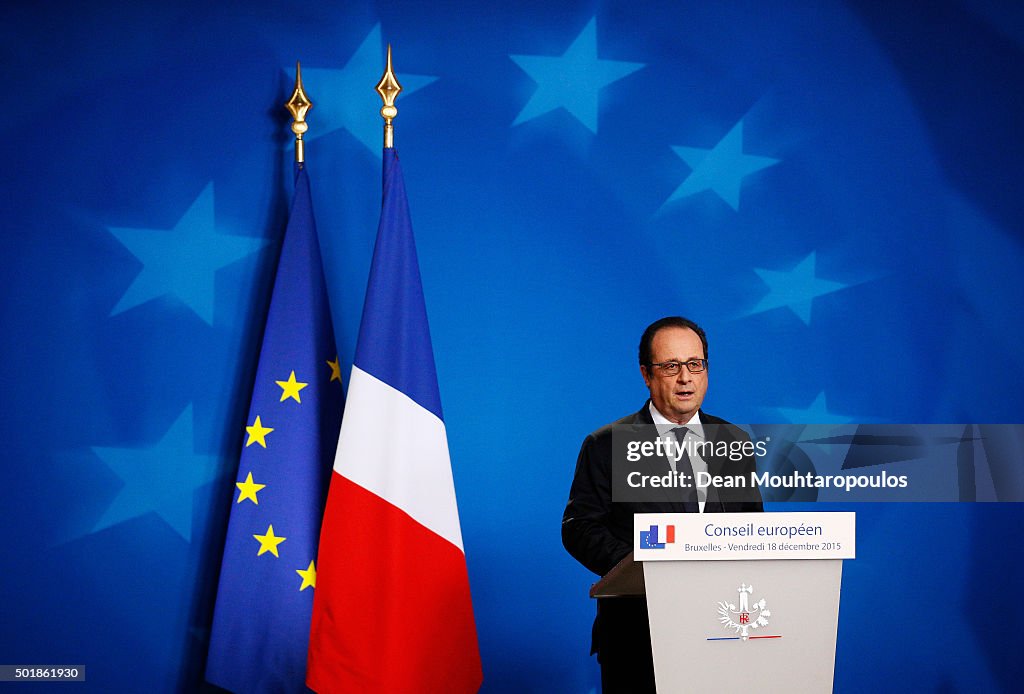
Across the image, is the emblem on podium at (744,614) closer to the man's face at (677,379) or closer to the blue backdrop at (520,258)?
the man's face at (677,379)

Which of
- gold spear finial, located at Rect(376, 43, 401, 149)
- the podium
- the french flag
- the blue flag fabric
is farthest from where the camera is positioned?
gold spear finial, located at Rect(376, 43, 401, 149)

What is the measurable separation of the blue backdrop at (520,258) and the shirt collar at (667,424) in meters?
0.83

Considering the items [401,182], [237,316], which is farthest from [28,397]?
[401,182]

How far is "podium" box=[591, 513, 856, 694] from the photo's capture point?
1805 mm

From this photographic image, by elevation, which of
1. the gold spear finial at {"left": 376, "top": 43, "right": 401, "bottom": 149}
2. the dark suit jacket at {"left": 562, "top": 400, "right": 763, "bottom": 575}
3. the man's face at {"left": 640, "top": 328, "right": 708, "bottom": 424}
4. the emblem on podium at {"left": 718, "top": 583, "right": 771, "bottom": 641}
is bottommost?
the emblem on podium at {"left": 718, "top": 583, "right": 771, "bottom": 641}

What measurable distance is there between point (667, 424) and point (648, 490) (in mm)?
227

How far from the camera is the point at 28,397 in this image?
3.12 m

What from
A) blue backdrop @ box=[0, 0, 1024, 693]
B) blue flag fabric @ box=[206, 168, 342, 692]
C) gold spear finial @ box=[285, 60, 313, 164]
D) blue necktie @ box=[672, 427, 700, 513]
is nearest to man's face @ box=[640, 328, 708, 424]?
blue necktie @ box=[672, 427, 700, 513]

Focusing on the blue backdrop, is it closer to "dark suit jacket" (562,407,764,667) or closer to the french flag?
the french flag

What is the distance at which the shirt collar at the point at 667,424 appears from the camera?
2.53 meters

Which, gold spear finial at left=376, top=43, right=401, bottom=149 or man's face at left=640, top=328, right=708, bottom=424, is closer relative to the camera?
man's face at left=640, top=328, right=708, bottom=424

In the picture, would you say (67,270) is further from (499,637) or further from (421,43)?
(499,637)

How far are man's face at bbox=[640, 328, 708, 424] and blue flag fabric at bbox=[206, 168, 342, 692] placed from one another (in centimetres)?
107

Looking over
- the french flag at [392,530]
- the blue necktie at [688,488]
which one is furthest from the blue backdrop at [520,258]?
the blue necktie at [688,488]
